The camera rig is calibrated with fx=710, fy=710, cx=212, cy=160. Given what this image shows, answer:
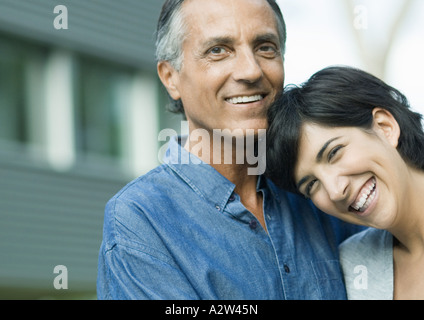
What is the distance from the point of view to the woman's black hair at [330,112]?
262 cm

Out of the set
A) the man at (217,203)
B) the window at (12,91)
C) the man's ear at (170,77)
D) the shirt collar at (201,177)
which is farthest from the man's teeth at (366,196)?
the window at (12,91)

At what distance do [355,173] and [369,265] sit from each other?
17.4 inches

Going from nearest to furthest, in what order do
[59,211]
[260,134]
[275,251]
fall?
[275,251] < [260,134] < [59,211]

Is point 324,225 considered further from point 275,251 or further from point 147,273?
point 147,273

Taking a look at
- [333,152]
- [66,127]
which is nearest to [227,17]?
[333,152]

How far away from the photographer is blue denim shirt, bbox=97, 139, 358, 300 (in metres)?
2.29

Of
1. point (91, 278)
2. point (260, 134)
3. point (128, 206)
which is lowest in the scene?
point (91, 278)

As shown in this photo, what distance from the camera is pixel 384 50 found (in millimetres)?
7730

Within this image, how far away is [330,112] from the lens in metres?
2.60

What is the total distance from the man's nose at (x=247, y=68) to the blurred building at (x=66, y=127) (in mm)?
4319

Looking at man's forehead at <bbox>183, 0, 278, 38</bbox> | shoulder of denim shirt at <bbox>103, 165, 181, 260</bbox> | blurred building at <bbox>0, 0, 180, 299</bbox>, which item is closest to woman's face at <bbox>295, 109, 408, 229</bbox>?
man's forehead at <bbox>183, 0, 278, 38</bbox>

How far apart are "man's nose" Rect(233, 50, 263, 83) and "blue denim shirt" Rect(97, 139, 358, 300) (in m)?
0.37

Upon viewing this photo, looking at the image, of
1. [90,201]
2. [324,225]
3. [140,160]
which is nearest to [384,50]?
[140,160]

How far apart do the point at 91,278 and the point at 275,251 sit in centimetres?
491
